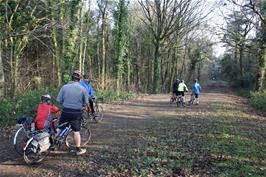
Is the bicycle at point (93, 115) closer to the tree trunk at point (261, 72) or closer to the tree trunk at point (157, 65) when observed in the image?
the tree trunk at point (157, 65)

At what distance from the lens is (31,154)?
8.14 meters

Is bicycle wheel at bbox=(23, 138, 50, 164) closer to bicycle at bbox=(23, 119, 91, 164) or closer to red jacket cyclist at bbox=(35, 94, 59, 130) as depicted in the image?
bicycle at bbox=(23, 119, 91, 164)

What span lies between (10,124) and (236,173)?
8.93 meters

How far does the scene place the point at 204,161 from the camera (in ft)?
28.7

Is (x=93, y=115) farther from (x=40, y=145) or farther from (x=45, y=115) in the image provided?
(x=40, y=145)

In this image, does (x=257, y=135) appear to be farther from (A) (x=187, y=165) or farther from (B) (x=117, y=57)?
(B) (x=117, y=57)

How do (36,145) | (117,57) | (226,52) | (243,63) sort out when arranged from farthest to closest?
(226,52) < (243,63) < (117,57) < (36,145)

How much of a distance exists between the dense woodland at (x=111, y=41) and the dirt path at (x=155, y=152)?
607cm

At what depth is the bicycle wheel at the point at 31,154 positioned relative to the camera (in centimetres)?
777

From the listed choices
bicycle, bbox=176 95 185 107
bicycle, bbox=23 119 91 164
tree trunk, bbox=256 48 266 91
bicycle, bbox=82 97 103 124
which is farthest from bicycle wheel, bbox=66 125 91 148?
tree trunk, bbox=256 48 266 91

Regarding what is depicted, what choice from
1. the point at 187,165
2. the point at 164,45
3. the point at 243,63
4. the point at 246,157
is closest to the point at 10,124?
the point at 187,165

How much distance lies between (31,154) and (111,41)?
4000 cm

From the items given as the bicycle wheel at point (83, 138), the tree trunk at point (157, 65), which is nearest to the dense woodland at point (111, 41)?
the tree trunk at point (157, 65)

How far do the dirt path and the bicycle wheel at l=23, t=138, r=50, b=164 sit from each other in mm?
169
